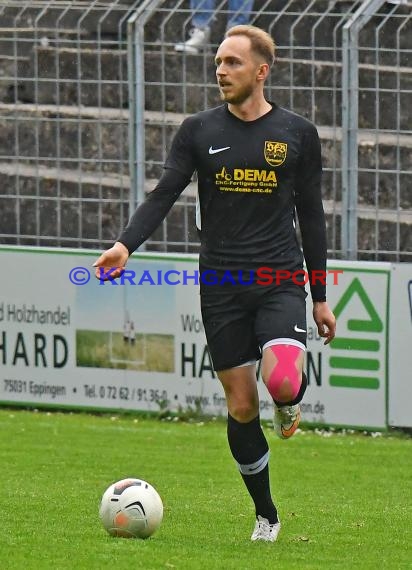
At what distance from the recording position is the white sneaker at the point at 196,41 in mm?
12180

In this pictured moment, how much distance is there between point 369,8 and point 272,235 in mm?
4971

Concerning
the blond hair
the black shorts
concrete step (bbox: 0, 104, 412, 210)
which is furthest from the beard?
concrete step (bbox: 0, 104, 412, 210)

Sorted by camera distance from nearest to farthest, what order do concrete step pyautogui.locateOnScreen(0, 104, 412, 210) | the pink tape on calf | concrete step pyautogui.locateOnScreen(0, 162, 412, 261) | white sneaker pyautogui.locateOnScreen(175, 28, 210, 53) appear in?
the pink tape on calf
concrete step pyautogui.locateOnScreen(0, 104, 412, 210)
white sneaker pyautogui.locateOnScreen(175, 28, 210, 53)
concrete step pyautogui.locateOnScreen(0, 162, 412, 261)

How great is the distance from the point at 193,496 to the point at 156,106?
4.53 meters

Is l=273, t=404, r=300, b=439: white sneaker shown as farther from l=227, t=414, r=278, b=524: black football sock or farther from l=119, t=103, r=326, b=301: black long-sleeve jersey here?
l=119, t=103, r=326, b=301: black long-sleeve jersey

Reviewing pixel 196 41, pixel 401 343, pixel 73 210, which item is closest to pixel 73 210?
pixel 73 210

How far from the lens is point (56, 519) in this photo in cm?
781

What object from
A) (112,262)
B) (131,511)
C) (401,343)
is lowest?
(131,511)

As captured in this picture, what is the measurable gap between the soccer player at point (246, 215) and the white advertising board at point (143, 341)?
14.9ft

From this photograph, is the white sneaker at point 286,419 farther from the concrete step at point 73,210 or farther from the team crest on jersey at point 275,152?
the concrete step at point 73,210

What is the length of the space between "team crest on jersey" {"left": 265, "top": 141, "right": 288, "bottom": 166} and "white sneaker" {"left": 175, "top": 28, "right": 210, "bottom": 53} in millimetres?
5386

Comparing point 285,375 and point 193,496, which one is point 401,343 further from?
point 285,375

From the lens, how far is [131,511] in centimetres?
696

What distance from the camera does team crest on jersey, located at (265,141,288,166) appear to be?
6930mm
